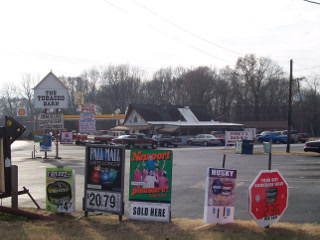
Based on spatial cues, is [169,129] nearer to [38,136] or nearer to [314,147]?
[38,136]

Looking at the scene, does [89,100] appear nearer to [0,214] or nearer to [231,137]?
[231,137]

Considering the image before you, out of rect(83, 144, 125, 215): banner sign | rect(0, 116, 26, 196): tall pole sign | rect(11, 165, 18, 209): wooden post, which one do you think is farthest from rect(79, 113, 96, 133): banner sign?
rect(83, 144, 125, 215): banner sign

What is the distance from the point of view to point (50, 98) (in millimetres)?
23328

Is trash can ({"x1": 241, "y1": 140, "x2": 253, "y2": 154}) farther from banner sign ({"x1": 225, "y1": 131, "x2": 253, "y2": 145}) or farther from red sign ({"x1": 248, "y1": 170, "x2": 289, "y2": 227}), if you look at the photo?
red sign ({"x1": 248, "y1": 170, "x2": 289, "y2": 227})

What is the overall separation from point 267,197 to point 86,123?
2302 centimetres

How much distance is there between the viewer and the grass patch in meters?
6.07

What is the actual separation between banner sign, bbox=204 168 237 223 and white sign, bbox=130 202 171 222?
0.86 m

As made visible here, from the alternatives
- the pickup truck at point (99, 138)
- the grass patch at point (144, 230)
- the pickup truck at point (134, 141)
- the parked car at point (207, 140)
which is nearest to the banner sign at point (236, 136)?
the pickup truck at point (134, 141)

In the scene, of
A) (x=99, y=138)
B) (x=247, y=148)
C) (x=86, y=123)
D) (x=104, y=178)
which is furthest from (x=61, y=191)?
(x=99, y=138)

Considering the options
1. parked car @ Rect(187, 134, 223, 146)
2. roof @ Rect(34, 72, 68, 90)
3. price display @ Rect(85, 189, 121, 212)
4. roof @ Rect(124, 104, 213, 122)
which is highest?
roof @ Rect(34, 72, 68, 90)

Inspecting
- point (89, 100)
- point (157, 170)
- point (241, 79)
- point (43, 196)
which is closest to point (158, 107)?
point (241, 79)

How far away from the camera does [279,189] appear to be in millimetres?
6566

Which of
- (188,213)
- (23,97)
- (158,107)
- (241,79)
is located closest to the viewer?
(188,213)

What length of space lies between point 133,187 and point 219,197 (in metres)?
1.82
